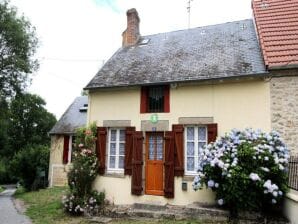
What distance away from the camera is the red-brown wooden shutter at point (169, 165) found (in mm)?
9383

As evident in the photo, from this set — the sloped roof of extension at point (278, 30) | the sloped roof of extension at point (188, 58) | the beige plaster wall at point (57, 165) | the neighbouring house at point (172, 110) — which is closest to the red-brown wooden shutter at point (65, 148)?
the beige plaster wall at point (57, 165)

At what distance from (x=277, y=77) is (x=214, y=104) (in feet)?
6.56

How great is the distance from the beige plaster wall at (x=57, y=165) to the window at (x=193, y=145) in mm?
10046

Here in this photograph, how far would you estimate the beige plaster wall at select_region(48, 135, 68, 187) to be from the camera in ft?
56.9

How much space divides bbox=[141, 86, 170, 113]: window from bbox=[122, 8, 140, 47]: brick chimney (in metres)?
4.04

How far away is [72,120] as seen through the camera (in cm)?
1834

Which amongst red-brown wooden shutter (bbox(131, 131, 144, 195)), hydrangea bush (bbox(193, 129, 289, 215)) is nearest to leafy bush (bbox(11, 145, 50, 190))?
red-brown wooden shutter (bbox(131, 131, 144, 195))

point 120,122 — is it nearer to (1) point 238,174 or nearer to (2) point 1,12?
(1) point 238,174

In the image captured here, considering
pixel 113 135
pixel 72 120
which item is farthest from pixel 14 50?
pixel 113 135

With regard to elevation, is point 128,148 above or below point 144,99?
below

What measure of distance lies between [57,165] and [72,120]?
288cm

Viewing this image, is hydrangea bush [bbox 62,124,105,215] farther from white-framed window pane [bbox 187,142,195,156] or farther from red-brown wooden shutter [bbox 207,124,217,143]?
red-brown wooden shutter [bbox 207,124,217,143]

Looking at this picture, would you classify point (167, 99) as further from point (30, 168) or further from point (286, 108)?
point (30, 168)

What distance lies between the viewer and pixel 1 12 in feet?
56.4
